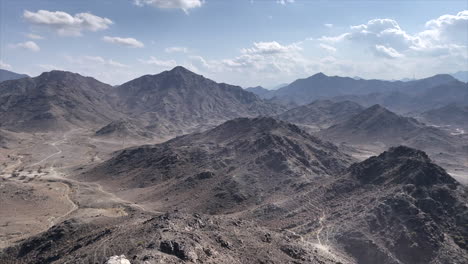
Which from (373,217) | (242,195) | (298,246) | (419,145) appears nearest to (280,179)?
(242,195)

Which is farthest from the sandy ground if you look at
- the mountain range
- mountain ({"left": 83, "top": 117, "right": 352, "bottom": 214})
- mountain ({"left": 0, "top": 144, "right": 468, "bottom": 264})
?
mountain ({"left": 0, "top": 144, "right": 468, "bottom": 264})

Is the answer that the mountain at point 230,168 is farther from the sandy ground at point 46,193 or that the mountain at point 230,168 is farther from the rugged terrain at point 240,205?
the sandy ground at point 46,193

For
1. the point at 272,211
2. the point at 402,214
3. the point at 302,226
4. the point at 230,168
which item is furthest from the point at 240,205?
the point at 402,214

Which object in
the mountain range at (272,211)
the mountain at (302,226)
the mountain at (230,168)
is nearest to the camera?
the mountain at (302,226)

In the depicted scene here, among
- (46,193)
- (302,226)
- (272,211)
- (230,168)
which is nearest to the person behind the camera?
(302,226)

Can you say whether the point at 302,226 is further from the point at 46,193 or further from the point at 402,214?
the point at 46,193

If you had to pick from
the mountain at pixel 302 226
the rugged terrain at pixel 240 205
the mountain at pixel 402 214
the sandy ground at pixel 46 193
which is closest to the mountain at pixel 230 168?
the rugged terrain at pixel 240 205

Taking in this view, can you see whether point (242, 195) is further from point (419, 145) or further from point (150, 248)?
point (419, 145)

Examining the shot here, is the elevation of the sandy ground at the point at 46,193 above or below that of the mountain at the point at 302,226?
below

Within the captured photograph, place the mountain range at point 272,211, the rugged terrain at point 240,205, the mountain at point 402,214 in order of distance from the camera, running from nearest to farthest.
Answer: the mountain range at point 272,211 → the rugged terrain at point 240,205 → the mountain at point 402,214
